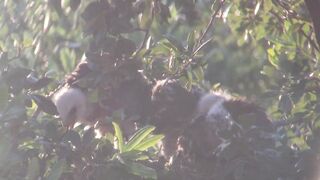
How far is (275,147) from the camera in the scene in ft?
7.27

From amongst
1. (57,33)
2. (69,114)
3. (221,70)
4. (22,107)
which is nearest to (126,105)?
(69,114)

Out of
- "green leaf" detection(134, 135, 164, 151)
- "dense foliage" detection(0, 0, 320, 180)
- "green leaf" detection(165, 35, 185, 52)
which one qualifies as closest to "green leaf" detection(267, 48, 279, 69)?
"dense foliage" detection(0, 0, 320, 180)

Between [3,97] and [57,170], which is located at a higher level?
[3,97]

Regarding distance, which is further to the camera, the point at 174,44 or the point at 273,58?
the point at 273,58

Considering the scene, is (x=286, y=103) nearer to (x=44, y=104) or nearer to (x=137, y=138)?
(x=137, y=138)

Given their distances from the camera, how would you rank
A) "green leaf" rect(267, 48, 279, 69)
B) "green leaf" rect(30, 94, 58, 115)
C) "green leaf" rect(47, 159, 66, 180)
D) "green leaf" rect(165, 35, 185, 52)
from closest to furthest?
1. "green leaf" rect(47, 159, 66, 180)
2. "green leaf" rect(30, 94, 58, 115)
3. "green leaf" rect(165, 35, 185, 52)
4. "green leaf" rect(267, 48, 279, 69)

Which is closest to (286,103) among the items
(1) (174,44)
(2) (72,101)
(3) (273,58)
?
(3) (273,58)

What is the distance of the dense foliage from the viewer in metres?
2.02

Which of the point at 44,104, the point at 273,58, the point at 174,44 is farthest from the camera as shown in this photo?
the point at 273,58

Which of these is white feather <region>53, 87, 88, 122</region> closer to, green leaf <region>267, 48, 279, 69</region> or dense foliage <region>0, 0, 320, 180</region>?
dense foliage <region>0, 0, 320, 180</region>

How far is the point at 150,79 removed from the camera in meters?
2.50

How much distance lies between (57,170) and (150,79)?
0.66 meters

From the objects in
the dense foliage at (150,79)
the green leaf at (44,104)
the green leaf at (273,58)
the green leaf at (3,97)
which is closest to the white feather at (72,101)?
the dense foliage at (150,79)

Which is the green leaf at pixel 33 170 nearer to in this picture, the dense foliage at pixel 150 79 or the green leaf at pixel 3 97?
the dense foliage at pixel 150 79
